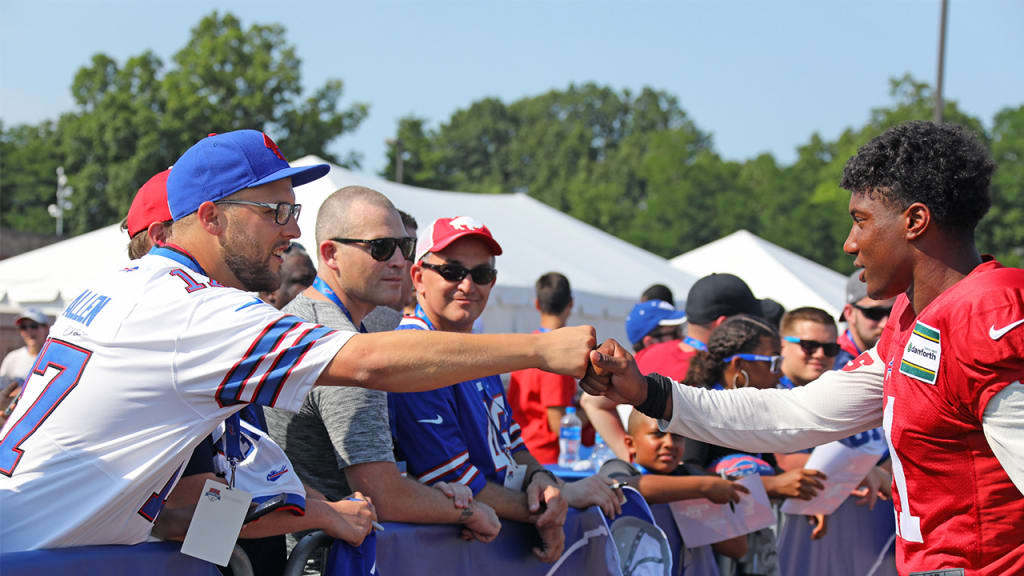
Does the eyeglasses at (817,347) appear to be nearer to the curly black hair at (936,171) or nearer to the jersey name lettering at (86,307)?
the curly black hair at (936,171)

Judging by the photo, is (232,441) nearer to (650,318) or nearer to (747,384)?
(747,384)

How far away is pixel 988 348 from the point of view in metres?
2.26

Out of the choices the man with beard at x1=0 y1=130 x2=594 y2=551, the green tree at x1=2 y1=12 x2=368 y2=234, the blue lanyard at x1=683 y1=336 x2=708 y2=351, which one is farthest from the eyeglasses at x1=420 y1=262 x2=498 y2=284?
the green tree at x1=2 y1=12 x2=368 y2=234

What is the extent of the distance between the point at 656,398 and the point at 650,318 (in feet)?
13.5

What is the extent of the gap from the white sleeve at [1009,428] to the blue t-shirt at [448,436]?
5.23ft

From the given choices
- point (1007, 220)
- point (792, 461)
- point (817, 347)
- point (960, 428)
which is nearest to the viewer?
point (960, 428)

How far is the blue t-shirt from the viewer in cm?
312

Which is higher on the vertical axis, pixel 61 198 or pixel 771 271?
pixel 61 198

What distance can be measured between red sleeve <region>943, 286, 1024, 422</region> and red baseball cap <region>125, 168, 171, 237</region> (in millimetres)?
2112

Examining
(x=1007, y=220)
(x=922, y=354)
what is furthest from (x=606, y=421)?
(x=1007, y=220)

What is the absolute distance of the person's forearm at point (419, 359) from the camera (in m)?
2.18

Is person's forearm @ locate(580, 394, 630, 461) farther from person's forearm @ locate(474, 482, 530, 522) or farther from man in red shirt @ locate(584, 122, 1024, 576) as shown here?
man in red shirt @ locate(584, 122, 1024, 576)

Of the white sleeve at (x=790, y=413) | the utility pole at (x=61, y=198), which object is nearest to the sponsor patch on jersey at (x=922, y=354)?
the white sleeve at (x=790, y=413)

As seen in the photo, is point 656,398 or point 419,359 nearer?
point 419,359
